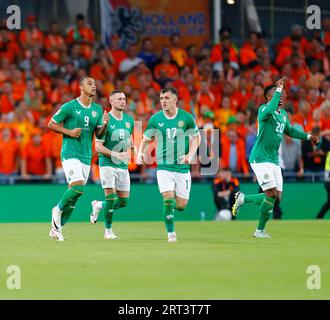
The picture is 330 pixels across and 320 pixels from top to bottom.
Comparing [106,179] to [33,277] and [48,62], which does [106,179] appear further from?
[48,62]

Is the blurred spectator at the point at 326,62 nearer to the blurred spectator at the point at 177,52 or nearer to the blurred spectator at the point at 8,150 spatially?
the blurred spectator at the point at 177,52

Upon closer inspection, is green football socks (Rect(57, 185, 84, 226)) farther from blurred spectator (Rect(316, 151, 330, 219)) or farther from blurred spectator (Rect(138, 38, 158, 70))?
blurred spectator (Rect(138, 38, 158, 70))

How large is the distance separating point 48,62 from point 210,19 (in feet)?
17.2

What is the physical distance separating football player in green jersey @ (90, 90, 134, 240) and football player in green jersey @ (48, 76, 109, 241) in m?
0.40

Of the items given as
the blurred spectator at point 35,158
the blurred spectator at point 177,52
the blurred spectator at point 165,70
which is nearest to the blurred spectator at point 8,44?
the blurred spectator at point 165,70

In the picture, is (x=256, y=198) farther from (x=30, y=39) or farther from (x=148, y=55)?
(x=30, y=39)

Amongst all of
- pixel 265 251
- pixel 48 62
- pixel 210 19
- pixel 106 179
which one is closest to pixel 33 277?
pixel 265 251

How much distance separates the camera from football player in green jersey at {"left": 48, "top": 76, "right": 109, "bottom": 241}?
18.3 meters

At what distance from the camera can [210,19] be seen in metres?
32.2

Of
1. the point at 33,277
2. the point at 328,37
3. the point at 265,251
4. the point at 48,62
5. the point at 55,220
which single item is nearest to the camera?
the point at 33,277

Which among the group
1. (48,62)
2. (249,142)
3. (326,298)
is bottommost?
(326,298)

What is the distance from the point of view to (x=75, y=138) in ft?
60.8

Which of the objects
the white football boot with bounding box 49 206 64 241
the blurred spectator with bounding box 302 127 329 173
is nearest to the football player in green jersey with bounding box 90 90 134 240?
the white football boot with bounding box 49 206 64 241

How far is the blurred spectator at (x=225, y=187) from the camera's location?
26031 mm
